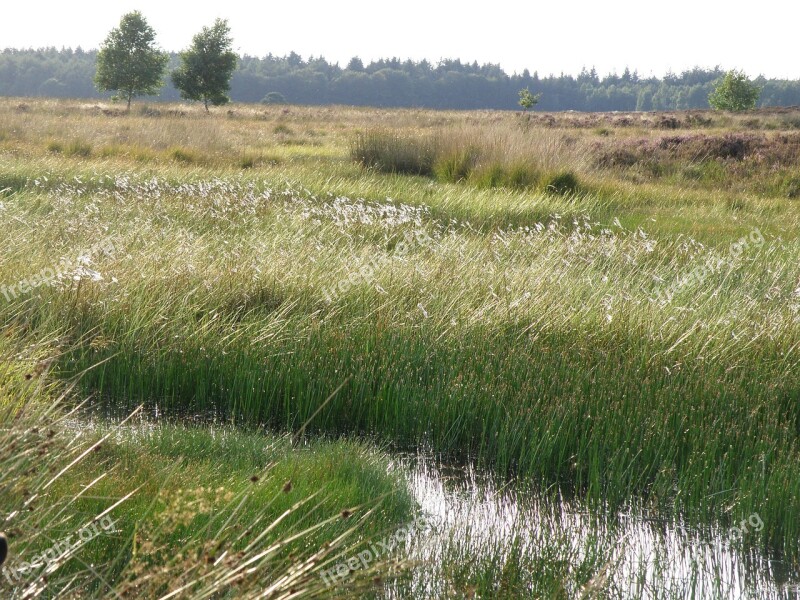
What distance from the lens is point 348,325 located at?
18.2 feet

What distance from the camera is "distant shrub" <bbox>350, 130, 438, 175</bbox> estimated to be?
14961 millimetres

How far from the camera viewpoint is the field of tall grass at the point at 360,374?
122 inches

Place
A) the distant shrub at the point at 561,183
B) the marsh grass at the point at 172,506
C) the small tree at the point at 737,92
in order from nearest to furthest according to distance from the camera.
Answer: the marsh grass at the point at 172,506 → the distant shrub at the point at 561,183 → the small tree at the point at 737,92

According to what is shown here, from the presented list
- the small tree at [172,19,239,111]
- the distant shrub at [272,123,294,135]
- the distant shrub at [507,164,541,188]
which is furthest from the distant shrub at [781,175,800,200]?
the small tree at [172,19,239,111]

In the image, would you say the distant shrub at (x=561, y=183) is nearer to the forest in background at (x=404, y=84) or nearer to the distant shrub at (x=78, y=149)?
the distant shrub at (x=78, y=149)

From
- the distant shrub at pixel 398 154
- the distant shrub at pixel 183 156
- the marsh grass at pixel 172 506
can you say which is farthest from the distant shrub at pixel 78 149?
the marsh grass at pixel 172 506

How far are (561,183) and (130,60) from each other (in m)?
34.4

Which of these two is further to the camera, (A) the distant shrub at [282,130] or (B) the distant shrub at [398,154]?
(A) the distant shrub at [282,130]

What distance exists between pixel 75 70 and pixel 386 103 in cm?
4736

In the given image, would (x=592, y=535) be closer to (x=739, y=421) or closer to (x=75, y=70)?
(x=739, y=421)

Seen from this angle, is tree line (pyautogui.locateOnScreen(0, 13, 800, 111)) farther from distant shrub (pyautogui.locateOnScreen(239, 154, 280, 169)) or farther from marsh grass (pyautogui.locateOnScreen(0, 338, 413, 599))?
marsh grass (pyautogui.locateOnScreen(0, 338, 413, 599))

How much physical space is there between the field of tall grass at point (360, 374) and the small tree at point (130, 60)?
114 ft

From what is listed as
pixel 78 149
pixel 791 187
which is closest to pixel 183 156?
pixel 78 149

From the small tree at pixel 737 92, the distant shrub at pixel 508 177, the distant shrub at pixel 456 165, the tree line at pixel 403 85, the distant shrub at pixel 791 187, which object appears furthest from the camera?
the tree line at pixel 403 85
